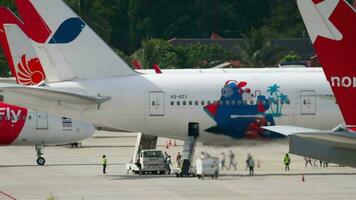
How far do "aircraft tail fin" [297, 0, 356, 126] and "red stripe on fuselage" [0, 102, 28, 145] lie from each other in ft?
126

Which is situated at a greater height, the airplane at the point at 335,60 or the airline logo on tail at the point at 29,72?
the airline logo on tail at the point at 29,72

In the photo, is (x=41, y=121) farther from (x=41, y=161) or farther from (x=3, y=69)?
(x=3, y=69)

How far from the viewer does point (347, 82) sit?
85.5ft

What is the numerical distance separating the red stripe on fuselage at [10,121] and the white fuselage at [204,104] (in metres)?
10.7

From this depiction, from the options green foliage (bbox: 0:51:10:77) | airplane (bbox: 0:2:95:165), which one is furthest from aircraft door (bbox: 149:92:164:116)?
green foliage (bbox: 0:51:10:77)

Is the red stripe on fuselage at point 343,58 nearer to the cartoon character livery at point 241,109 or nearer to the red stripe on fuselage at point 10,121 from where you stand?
the cartoon character livery at point 241,109

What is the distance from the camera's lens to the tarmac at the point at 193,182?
45525 mm

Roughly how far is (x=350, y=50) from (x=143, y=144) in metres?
33.4

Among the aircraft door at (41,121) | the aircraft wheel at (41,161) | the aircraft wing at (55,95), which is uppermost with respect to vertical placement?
the aircraft wing at (55,95)

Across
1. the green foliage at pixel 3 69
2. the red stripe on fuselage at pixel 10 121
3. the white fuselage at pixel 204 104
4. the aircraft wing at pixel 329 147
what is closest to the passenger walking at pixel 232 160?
the white fuselage at pixel 204 104

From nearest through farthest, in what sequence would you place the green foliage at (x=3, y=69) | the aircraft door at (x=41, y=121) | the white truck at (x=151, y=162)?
the white truck at (x=151, y=162) < the aircraft door at (x=41, y=121) < the green foliage at (x=3, y=69)

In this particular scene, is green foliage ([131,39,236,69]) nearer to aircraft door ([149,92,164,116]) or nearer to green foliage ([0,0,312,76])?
green foliage ([0,0,312,76])

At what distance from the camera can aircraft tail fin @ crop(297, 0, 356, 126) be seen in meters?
25.3

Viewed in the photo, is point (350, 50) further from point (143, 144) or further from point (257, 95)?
point (143, 144)
